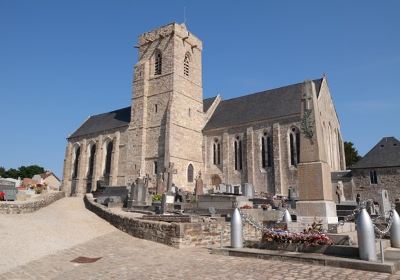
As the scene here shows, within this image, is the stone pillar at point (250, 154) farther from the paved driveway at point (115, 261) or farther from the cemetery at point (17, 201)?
the paved driveway at point (115, 261)

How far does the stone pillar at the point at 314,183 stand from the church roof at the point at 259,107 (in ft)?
70.5

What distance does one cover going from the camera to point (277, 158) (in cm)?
3006

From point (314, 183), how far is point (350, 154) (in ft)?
127

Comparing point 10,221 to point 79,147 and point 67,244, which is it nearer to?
point 67,244

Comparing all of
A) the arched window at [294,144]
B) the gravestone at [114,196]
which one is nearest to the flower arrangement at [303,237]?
the gravestone at [114,196]

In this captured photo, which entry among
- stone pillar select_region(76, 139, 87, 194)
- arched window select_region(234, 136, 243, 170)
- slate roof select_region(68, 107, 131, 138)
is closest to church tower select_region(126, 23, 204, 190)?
slate roof select_region(68, 107, 131, 138)

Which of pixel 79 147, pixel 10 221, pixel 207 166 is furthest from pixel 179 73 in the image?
pixel 10 221

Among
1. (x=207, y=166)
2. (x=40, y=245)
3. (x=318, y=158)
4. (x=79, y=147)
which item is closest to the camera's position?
(x=318, y=158)

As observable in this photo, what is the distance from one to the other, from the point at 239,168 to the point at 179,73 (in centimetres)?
1164

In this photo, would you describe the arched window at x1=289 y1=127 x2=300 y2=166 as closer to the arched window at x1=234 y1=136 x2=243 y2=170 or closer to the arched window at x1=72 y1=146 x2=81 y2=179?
the arched window at x1=234 y1=136 x2=243 y2=170

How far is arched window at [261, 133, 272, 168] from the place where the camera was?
31294 millimetres

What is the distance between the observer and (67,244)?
33.4 ft

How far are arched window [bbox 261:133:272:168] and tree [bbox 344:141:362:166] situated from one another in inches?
660

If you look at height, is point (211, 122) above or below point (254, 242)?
above
